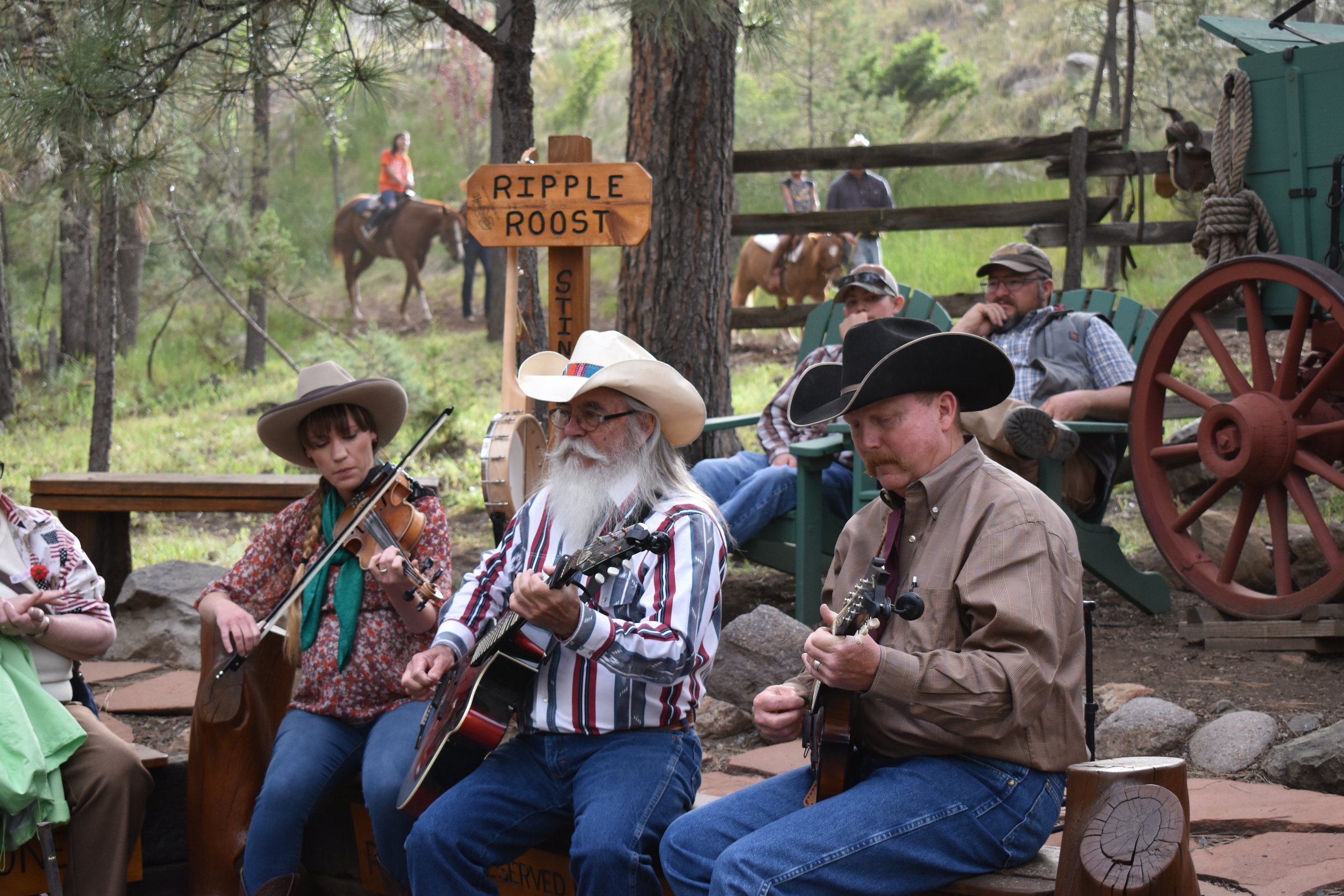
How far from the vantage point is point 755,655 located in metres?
4.03

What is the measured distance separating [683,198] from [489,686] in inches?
125

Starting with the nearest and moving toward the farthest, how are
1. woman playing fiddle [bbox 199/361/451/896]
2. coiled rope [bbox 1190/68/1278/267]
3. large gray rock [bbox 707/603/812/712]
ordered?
woman playing fiddle [bbox 199/361/451/896]
large gray rock [bbox 707/603/812/712]
coiled rope [bbox 1190/68/1278/267]

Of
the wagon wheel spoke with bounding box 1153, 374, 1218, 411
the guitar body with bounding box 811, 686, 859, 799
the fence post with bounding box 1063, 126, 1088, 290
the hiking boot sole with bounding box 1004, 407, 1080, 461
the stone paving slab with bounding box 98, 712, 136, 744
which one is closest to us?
the guitar body with bounding box 811, 686, 859, 799

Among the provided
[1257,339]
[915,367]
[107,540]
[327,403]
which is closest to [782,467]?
[1257,339]

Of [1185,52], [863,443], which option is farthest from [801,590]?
[1185,52]

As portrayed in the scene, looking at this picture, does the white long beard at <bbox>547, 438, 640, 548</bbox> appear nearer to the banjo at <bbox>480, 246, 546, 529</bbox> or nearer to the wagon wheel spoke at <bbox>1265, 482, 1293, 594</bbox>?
the banjo at <bbox>480, 246, 546, 529</bbox>

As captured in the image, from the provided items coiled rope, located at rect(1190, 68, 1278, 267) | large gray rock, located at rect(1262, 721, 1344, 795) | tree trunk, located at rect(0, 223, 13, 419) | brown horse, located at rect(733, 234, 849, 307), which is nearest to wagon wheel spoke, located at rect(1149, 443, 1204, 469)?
coiled rope, located at rect(1190, 68, 1278, 267)

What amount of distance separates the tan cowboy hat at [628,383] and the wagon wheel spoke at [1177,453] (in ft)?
7.61

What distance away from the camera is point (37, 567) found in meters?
3.15

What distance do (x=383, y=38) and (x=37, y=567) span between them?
236 centimetres

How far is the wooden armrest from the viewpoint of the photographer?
4.90 meters

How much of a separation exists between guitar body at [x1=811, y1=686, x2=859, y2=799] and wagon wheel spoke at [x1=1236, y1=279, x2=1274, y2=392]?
2598mm

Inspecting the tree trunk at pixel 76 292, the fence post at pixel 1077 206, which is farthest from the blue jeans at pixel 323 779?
the tree trunk at pixel 76 292

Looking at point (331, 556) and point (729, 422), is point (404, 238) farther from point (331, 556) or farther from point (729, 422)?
point (331, 556)
